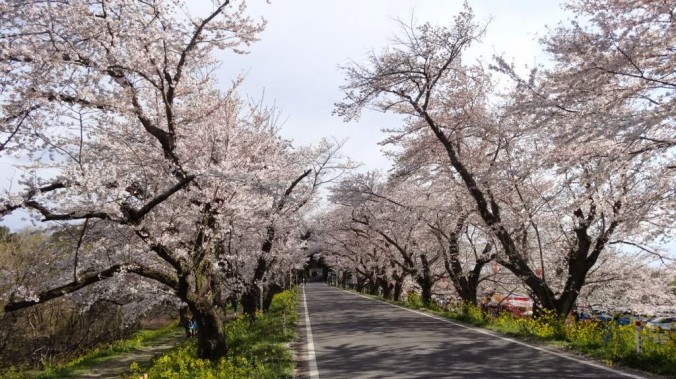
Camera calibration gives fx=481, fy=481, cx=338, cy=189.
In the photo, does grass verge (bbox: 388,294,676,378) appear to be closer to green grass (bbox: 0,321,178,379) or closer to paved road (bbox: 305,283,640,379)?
paved road (bbox: 305,283,640,379)

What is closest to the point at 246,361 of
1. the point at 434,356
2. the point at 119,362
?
the point at 434,356

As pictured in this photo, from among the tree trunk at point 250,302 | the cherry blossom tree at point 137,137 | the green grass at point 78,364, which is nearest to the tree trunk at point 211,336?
the cherry blossom tree at point 137,137

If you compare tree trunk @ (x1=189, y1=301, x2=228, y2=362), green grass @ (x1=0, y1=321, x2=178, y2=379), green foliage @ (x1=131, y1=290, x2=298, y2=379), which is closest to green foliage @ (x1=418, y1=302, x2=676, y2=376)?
green foliage @ (x1=131, y1=290, x2=298, y2=379)

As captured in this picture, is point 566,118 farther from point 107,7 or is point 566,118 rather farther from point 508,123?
point 107,7

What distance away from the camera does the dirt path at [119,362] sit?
634 inches

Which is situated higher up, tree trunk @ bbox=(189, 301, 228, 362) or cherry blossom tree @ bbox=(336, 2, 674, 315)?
cherry blossom tree @ bbox=(336, 2, 674, 315)

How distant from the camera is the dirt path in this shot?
1611 cm

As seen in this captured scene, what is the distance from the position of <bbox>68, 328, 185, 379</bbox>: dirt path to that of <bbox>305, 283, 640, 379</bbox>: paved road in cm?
806

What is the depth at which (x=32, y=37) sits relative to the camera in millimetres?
7094

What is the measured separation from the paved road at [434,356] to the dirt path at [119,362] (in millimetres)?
8062

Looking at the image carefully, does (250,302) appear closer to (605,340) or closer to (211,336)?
(211,336)

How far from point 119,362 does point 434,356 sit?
47.9 feet

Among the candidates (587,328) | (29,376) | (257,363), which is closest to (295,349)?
(257,363)

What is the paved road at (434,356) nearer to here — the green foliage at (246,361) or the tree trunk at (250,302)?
the green foliage at (246,361)
